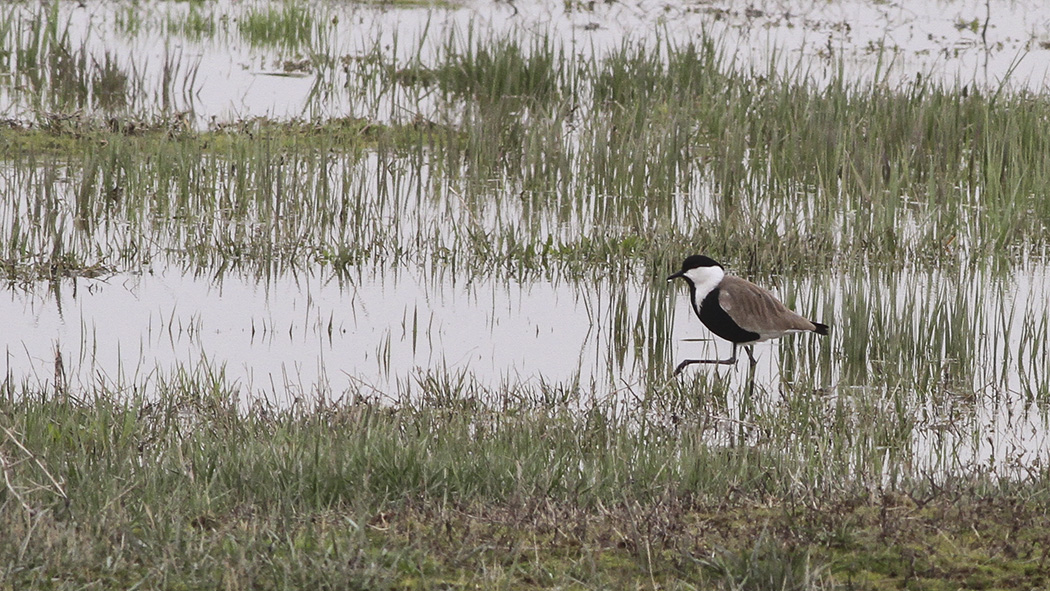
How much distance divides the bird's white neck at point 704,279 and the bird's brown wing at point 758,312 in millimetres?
140

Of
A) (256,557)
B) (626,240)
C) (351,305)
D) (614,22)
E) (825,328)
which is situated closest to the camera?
(256,557)

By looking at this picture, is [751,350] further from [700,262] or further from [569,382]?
[569,382]

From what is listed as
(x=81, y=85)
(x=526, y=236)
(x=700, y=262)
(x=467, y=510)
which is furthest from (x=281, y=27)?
(x=467, y=510)

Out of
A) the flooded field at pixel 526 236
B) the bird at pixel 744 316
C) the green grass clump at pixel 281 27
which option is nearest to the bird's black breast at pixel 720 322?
the bird at pixel 744 316

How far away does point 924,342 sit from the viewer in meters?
6.00

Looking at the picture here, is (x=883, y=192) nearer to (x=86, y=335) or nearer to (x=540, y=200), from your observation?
(x=540, y=200)

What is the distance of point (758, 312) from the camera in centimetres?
593

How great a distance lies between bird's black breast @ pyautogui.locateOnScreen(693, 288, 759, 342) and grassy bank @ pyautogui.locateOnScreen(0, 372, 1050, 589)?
4.04 feet

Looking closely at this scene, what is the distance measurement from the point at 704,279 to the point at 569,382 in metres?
→ 0.96

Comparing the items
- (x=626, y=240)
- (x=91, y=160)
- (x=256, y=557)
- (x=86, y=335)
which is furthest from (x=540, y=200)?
(x=256, y=557)

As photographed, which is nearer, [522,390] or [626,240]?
[522,390]

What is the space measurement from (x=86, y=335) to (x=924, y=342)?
369 centimetres

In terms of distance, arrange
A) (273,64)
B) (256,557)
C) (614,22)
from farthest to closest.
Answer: (614,22) → (273,64) → (256,557)

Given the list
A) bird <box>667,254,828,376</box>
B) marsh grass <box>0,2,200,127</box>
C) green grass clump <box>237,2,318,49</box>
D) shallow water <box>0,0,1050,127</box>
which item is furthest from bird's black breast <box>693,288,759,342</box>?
green grass clump <box>237,2,318,49</box>
